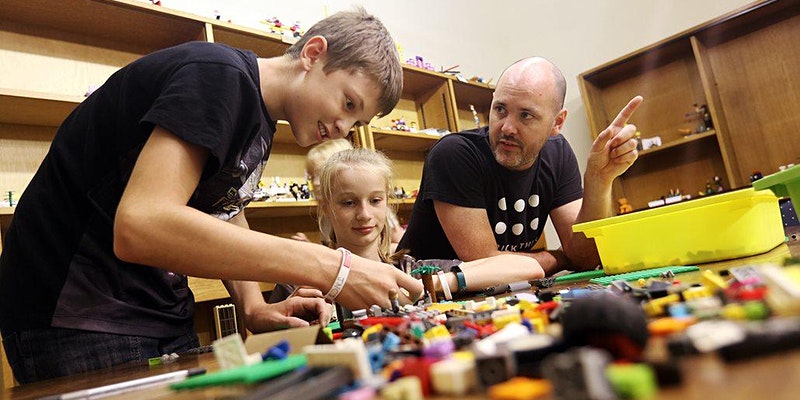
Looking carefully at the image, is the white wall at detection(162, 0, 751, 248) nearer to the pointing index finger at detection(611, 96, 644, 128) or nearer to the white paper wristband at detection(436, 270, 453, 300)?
the pointing index finger at detection(611, 96, 644, 128)

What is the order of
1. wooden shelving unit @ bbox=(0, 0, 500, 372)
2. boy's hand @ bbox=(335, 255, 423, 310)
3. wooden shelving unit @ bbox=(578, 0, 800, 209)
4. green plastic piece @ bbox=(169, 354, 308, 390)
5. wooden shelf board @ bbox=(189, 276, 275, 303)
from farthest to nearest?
wooden shelving unit @ bbox=(578, 0, 800, 209) → wooden shelf board @ bbox=(189, 276, 275, 303) → wooden shelving unit @ bbox=(0, 0, 500, 372) → boy's hand @ bbox=(335, 255, 423, 310) → green plastic piece @ bbox=(169, 354, 308, 390)

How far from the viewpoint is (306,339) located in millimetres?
469

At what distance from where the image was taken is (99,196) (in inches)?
31.9

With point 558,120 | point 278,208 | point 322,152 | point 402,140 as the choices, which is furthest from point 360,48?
point 402,140

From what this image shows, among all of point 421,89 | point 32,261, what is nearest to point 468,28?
point 421,89

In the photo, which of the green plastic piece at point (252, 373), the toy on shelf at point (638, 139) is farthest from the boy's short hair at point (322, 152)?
the toy on shelf at point (638, 139)

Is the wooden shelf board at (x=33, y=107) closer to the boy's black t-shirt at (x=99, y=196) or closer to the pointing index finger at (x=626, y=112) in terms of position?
the boy's black t-shirt at (x=99, y=196)

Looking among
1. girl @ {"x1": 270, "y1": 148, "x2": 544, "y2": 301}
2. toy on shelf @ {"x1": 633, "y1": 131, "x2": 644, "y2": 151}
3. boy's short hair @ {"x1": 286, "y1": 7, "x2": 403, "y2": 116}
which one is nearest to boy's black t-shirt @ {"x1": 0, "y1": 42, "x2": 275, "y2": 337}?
boy's short hair @ {"x1": 286, "y1": 7, "x2": 403, "y2": 116}

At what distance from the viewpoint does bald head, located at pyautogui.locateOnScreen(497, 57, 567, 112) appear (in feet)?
5.41

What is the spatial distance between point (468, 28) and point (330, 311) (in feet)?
12.2

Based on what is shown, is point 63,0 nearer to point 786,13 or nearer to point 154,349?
point 154,349

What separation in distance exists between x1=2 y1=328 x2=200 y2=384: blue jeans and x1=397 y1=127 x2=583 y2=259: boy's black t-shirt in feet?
3.20

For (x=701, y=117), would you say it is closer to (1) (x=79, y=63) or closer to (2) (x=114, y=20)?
(2) (x=114, y=20)

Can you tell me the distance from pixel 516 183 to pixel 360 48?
844 millimetres
